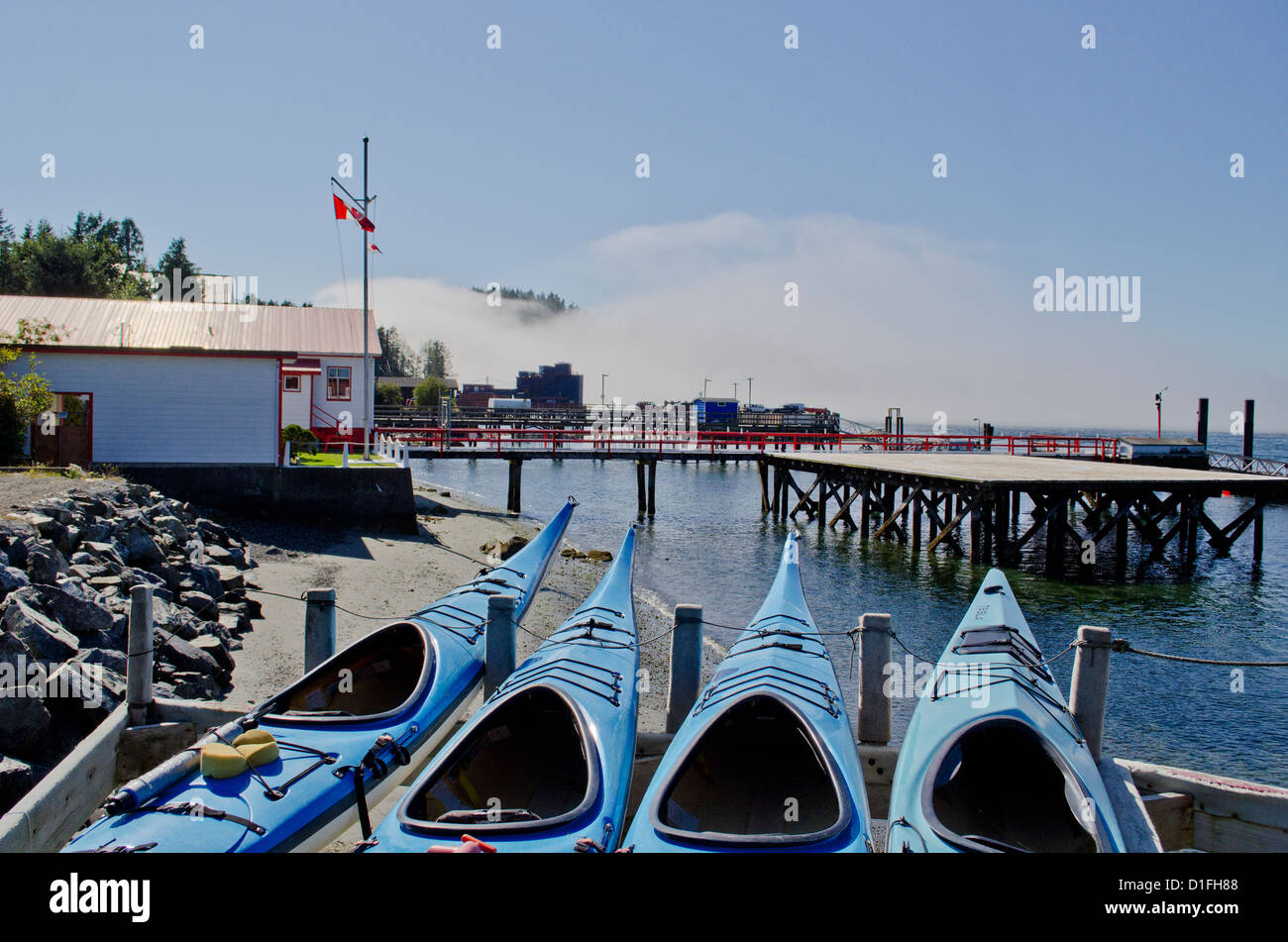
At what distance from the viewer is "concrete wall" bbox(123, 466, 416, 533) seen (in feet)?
64.3

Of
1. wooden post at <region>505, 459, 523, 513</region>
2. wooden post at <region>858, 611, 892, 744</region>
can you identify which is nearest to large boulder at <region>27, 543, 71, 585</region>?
wooden post at <region>858, 611, 892, 744</region>

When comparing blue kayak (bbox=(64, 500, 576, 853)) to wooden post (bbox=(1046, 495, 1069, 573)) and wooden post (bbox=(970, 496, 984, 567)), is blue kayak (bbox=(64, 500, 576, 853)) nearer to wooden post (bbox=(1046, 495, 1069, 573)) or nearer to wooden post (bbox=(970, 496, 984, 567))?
wooden post (bbox=(970, 496, 984, 567))

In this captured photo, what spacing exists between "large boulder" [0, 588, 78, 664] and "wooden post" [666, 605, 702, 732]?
17.1 feet

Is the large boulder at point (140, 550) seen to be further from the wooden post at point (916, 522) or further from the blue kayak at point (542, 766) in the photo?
the wooden post at point (916, 522)

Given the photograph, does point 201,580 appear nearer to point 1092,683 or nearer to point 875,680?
point 875,680

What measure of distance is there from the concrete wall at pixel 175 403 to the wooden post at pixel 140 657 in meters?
15.0

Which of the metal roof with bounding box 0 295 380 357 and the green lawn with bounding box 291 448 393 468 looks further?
the green lawn with bounding box 291 448 393 468

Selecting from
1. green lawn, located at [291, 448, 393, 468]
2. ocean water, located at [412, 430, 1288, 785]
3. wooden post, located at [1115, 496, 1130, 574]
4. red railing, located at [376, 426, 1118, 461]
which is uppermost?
red railing, located at [376, 426, 1118, 461]

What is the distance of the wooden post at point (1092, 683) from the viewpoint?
19.9ft

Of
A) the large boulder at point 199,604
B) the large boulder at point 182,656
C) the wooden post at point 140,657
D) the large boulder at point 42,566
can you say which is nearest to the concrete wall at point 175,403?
the large boulder at point 199,604

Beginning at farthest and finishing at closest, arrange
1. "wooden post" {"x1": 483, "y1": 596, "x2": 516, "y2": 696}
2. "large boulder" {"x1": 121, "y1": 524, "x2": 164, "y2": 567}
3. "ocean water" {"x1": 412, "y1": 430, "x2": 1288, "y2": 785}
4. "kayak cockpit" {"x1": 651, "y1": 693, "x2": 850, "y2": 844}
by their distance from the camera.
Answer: "large boulder" {"x1": 121, "y1": 524, "x2": 164, "y2": 567}, "ocean water" {"x1": 412, "y1": 430, "x2": 1288, "y2": 785}, "wooden post" {"x1": 483, "y1": 596, "x2": 516, "y2": 696}, "kayak cockpit" {"x1": 651, "y1": 693, "x2": 850, "y2": 844}

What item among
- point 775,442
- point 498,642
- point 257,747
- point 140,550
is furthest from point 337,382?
point 257,747

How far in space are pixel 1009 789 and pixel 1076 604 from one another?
14.7 metres
